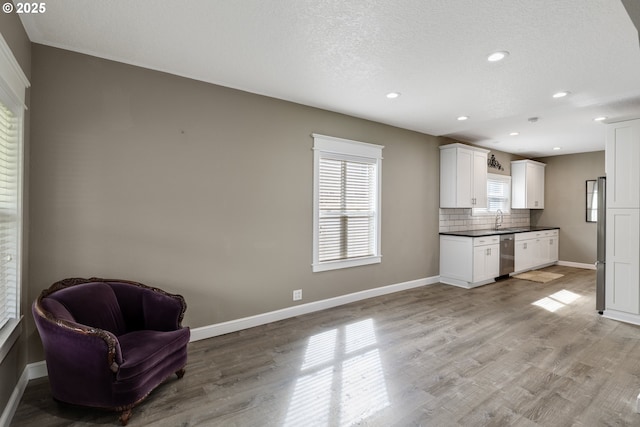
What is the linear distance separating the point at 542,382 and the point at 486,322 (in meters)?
1.32

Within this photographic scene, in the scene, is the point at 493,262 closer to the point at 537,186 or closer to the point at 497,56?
the point at 537,186

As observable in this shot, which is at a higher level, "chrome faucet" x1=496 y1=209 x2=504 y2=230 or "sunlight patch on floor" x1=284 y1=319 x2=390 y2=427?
"chrome faucet" x1=496 y1=209 x2=504 y2=230

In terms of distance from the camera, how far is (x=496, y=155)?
6.98 metres

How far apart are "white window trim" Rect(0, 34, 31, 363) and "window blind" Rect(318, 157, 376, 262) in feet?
9.54

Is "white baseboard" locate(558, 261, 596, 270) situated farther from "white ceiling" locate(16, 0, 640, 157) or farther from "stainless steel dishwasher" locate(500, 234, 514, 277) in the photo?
"white ceiling" locate(16, 0, 640, 157)

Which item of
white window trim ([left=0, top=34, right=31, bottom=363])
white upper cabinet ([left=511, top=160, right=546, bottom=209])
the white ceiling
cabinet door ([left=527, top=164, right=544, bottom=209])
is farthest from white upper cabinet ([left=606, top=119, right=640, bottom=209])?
white window trim ([left=0, top=34, right=31, bottom=363])

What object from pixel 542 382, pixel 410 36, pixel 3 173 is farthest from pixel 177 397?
pixel 410 36

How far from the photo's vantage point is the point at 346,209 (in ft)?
14.8

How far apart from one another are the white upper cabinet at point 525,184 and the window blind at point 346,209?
14.8 feet

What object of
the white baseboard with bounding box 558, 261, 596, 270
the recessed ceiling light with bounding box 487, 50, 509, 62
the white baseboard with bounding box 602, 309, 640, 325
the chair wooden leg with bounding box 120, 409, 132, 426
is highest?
the recessed ceiling light with bounding box 487, 50, 509, 62

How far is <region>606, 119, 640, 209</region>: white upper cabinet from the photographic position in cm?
375

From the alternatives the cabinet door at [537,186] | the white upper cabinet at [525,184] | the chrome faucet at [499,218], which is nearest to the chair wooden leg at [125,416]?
the chrome faucet at [499,218]

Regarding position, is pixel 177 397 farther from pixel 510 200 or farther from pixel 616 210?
pixel 510 200

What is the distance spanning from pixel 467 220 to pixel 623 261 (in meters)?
2.64
